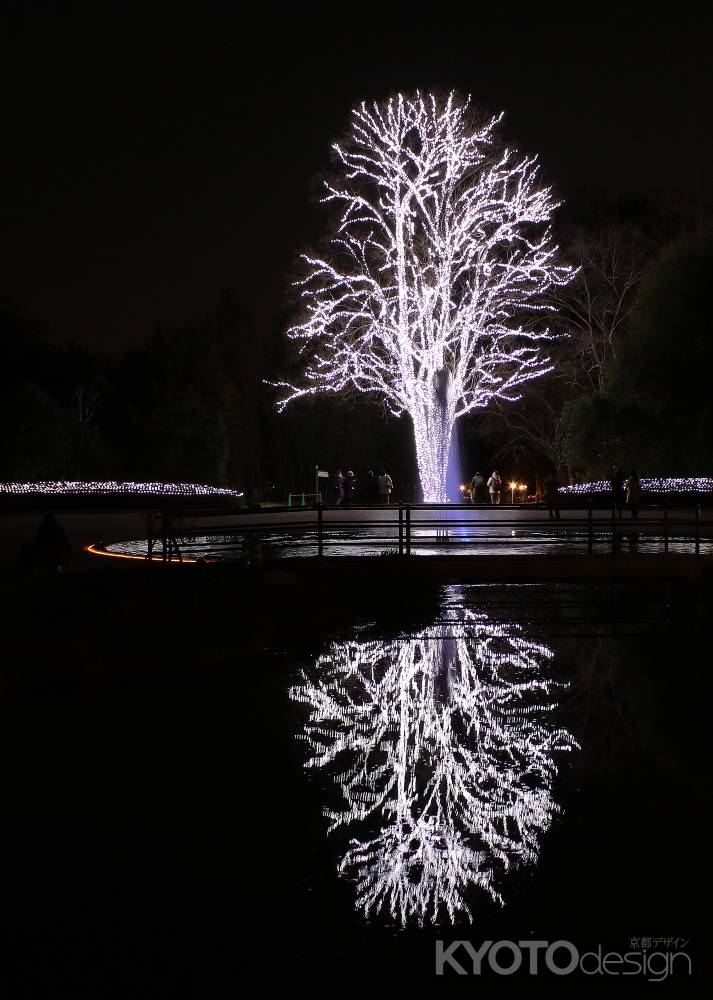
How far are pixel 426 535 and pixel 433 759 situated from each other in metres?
16.6

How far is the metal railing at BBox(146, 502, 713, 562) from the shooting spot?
60.2 feet

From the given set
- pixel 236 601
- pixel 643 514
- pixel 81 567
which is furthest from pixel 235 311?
pixel 236 601

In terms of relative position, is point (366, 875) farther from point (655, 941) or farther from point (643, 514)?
point (643, 514)

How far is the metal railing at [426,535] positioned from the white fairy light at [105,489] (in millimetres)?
16035

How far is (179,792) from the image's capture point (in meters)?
6.23

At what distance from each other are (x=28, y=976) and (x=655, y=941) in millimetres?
2442

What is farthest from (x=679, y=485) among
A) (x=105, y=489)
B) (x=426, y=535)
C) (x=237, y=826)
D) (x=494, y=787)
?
(x=237, y=826)

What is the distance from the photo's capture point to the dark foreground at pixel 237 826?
13.5ft

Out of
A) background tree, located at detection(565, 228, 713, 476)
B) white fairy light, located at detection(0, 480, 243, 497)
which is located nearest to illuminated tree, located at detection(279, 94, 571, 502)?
background tree, located at detection(565, 228, 713, 476)

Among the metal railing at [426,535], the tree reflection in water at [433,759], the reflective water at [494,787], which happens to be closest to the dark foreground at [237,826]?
the reflective water at [494,787]

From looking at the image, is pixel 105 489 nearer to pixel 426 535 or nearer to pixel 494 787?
pixel 426 535

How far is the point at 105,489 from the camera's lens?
5331cm

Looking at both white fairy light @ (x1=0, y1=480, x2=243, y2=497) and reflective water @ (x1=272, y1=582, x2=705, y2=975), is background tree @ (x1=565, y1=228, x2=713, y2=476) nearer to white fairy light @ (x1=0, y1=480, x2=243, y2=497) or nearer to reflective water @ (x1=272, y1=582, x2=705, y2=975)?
reflective water @ (x1=272, y1=582, x2=705, y2=975)

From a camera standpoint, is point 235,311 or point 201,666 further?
point 235,311
